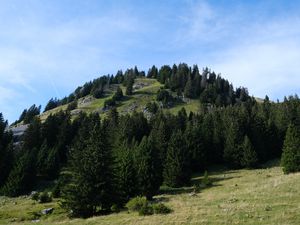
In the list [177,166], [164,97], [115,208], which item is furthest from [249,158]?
[164,97]

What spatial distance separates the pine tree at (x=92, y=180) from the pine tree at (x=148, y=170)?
8.60 m

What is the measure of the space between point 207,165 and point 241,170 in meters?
10.9

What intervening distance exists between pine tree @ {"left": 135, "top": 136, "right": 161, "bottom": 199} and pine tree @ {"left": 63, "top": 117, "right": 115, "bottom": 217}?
8.60 meters

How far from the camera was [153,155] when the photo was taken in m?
62.6

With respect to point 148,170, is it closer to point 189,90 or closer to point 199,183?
point 199,183

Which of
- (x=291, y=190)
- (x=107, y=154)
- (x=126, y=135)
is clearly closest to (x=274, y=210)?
(x=291, y=190)

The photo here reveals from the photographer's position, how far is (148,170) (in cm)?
5925

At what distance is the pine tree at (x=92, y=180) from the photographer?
45.2m

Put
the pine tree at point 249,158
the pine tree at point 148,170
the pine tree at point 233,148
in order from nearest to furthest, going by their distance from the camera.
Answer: the pine tree at point 148,170 < the pine tree at point 249,158 < the pine tree at point 233,148

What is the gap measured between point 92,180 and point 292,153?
33705 mm

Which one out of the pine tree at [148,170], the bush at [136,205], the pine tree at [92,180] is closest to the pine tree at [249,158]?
the pine tree at [148,170]

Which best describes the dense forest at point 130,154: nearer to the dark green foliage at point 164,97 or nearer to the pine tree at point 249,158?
the pine tree at point 249,158

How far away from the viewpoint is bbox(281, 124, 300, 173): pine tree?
193ft

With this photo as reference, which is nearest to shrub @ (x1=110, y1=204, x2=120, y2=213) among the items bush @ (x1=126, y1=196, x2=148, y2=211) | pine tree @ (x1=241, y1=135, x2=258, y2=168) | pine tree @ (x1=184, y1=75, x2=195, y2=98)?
bush @ (x1=126, y1=196, x2=148, y2=211)
